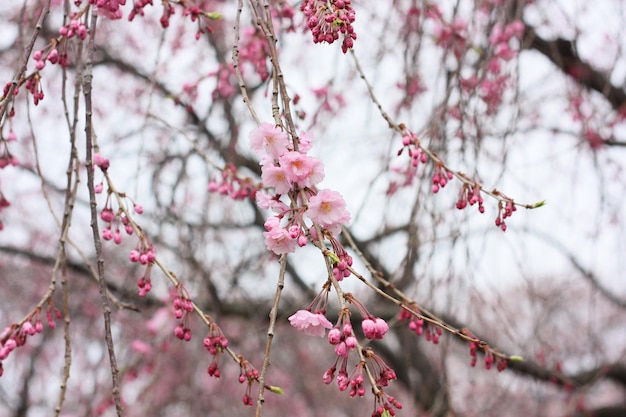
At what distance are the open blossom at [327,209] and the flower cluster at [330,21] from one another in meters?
0.27

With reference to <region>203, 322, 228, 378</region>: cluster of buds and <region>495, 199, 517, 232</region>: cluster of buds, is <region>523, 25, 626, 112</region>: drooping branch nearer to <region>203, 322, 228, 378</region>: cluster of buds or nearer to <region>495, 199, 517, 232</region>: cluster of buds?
<region>495, 199, 517, 232</region>: cluster of buds

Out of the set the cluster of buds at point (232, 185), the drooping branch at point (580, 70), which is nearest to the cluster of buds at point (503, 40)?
the drooping branch at point (580, 70)

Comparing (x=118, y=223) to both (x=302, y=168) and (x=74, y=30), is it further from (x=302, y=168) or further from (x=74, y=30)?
(x=302, y=168)

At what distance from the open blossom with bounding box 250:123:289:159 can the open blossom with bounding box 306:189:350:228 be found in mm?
131

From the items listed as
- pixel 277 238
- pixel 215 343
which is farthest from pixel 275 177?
pixel 215 343

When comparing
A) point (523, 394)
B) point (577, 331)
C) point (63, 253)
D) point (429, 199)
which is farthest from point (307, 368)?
point (63, 253)

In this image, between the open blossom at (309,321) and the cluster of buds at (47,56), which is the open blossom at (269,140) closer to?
the open blossom at (309,321)

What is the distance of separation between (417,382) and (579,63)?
8.27 ft

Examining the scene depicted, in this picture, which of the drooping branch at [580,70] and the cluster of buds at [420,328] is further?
the drooping branch at [580,70]

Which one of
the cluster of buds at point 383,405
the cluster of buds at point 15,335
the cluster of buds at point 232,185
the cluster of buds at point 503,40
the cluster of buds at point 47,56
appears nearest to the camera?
the cluster of buds at point 383,405

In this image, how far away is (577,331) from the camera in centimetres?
817

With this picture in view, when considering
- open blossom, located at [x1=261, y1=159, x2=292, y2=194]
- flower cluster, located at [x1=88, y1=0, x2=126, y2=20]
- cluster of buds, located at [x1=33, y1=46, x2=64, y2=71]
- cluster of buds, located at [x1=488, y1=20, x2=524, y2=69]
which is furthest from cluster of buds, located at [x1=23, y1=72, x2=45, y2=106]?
cluster of buds, located at [x1=488, y1=20, x2=524, y2=69]

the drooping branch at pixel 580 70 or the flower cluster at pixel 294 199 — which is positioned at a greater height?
the drooping branch at pixel 580 70

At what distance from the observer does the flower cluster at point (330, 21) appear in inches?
46.6
